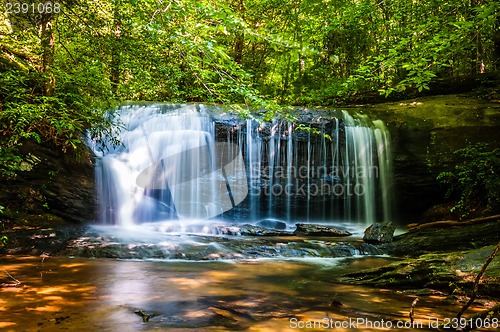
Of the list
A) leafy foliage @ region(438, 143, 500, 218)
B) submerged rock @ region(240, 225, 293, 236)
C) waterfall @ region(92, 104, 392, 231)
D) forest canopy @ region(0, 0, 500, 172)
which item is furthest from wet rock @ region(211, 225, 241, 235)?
leafy foliage @ region(438, 143, 500, 218)

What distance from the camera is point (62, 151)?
23.4ft

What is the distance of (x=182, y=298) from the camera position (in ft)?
10.6

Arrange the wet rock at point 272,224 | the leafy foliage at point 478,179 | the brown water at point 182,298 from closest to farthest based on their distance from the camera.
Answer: the brown water at point 182,298
the leafy foliage at point 478,179
the wet rock at point 272,224

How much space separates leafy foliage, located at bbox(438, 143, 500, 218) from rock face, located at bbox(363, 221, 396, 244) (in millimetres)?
1906

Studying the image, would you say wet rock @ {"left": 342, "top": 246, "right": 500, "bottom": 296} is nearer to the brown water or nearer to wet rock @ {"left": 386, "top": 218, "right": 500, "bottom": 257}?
the brown water

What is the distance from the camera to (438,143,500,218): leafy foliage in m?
6.94

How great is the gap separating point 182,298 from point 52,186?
5122 millimetres

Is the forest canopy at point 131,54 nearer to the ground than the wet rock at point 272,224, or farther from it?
farther from it

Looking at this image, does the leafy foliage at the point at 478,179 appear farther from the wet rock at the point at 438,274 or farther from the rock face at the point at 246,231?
the rock face at the point at 246,231

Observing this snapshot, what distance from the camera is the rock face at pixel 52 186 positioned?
6387 mm

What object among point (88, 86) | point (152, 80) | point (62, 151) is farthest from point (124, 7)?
point (62, 151)

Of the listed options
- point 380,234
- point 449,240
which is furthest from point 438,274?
point 380,234

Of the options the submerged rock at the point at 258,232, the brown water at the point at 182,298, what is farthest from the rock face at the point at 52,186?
the submerged rock at the point at 258,232

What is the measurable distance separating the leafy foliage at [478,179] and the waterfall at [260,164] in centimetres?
186
